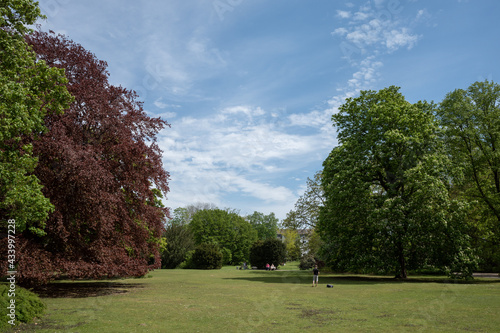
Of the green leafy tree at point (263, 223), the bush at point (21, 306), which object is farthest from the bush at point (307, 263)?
the green leafy tree at point (263, 223)

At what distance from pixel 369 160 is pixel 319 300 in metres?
17.9

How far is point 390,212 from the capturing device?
27.5 metres

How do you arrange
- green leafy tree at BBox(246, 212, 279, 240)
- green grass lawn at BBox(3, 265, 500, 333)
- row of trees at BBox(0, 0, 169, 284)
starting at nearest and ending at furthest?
green grass lawn at BBox(3, 265, 500, 333)
row of trees at BBox(0, 0, 169, 284)
green leafy tree at BBox(246, 212, 279, 240)

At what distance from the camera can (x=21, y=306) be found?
34.5 feet

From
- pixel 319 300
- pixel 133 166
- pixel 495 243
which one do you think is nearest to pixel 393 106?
pixel 495 243

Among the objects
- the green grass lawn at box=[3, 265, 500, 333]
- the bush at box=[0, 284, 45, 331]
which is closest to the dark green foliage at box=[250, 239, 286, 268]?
the green grass lawn at box=[3, 265, 500, 333]

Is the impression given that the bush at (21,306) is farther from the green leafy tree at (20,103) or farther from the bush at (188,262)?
the bush at (188,262)

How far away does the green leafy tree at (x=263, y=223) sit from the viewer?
121875mm

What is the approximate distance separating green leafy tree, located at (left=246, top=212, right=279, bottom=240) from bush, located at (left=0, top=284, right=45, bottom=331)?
366ft

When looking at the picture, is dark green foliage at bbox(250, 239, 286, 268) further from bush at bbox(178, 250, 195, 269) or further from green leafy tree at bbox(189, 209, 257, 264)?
Result: green leafy tree at bbox(189, 209, 257, 264)

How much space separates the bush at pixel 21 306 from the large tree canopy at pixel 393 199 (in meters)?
23.2

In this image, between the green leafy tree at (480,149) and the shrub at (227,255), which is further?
the shrub at (227,255)

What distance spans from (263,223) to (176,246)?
7026 centimetres

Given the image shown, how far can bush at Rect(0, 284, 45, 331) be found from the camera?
983 centimetres
